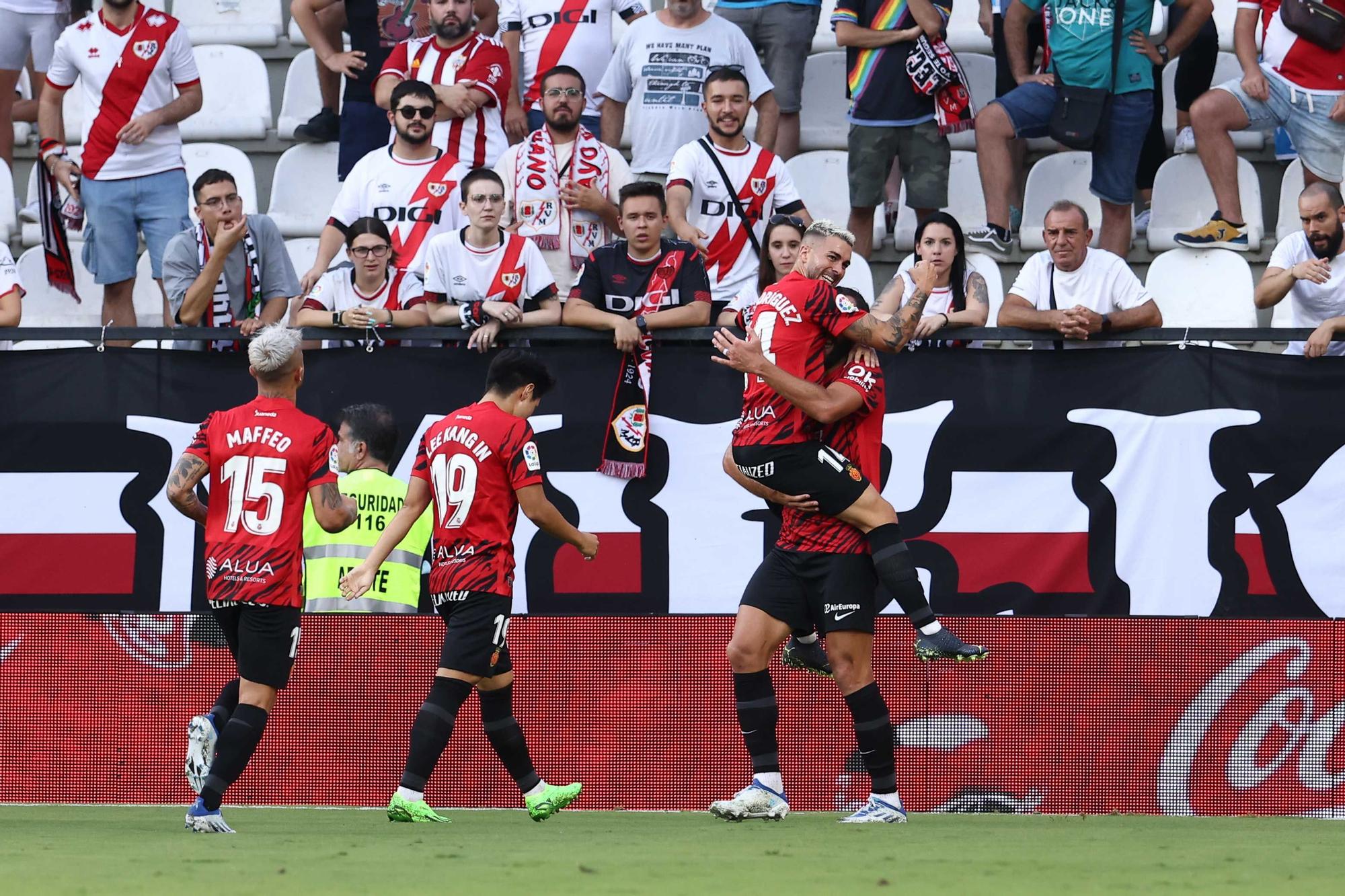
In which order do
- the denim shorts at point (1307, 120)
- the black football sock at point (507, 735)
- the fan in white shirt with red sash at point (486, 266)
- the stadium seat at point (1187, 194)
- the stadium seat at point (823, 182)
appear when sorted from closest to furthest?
the black football sock at point (507, 735) → the fan in white shirt with red sash at point (486, 266) → the denim shorts at point (1307, 120) → the stadium seat at point (1187, 194) → the stadium seat at point (823, 182)

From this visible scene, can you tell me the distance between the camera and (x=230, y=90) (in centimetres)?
1303

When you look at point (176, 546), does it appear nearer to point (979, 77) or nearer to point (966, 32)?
point (979, 77)

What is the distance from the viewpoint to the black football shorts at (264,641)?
665 cm

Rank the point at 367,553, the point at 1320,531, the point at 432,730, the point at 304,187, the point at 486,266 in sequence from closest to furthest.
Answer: the point at 432,730 < the point at 367,553 < the point at 1320,531 < the point at 486,266 < the point at 304,187

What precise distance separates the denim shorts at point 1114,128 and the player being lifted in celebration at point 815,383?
444cm

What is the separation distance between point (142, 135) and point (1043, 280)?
5.38m

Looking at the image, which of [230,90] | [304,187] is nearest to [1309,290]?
[304,187]

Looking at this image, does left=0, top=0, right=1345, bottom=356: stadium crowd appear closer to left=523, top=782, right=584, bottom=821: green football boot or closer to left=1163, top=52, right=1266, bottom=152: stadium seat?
left=1163, top=52, right=1266, bottom=152: stadium seat

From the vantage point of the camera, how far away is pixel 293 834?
6336mm

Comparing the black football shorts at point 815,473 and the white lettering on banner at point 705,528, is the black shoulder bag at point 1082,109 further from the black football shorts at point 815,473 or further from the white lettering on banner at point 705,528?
the black football shorts at point 815,473

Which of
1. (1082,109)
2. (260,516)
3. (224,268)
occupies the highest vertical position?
(1082,109)

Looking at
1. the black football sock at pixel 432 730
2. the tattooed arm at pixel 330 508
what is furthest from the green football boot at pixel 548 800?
the tattooed arm at pixel 330 508

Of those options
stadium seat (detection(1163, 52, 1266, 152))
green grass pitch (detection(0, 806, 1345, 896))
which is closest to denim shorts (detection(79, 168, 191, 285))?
green grass pitch (detection(0, 806, 1345, 896))

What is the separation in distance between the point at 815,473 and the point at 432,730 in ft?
5.79
